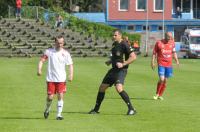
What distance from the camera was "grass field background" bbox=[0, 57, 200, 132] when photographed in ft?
48.2

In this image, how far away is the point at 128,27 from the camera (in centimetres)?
8106

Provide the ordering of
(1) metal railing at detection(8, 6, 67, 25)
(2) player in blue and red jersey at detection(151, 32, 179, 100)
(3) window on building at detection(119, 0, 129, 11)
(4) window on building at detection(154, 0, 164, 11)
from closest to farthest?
(2) player in blue and red jersey at detection(151, 32, 179, 100) → (1) metal railing at detection(8, 6, 67, 25) → (4) window on building at detection(154, 0, 164, 11) → (3) window on building at detection(119, 0, 129, 11)

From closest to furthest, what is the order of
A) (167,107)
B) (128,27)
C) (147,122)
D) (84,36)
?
(147,122), (167,107), (84,36), (128,27)

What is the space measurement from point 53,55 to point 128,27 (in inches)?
2582

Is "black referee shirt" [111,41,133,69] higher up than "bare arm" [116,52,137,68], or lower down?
higher up

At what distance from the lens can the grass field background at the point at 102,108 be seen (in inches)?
579

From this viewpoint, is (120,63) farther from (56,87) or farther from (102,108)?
(102,108)

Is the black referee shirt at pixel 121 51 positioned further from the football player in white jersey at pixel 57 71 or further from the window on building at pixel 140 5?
the window on building at pixel 140 5

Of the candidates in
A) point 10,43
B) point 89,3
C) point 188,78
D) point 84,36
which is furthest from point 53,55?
point 89,3

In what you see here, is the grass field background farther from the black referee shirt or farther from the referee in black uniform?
the black referee shirt

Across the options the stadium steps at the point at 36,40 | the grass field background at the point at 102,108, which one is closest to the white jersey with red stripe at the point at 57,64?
the grass field background at the point at 102,108

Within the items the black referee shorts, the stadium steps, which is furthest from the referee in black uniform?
the stadium steps

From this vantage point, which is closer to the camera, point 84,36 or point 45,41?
point 45,41

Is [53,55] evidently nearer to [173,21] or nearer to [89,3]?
[173,21]
